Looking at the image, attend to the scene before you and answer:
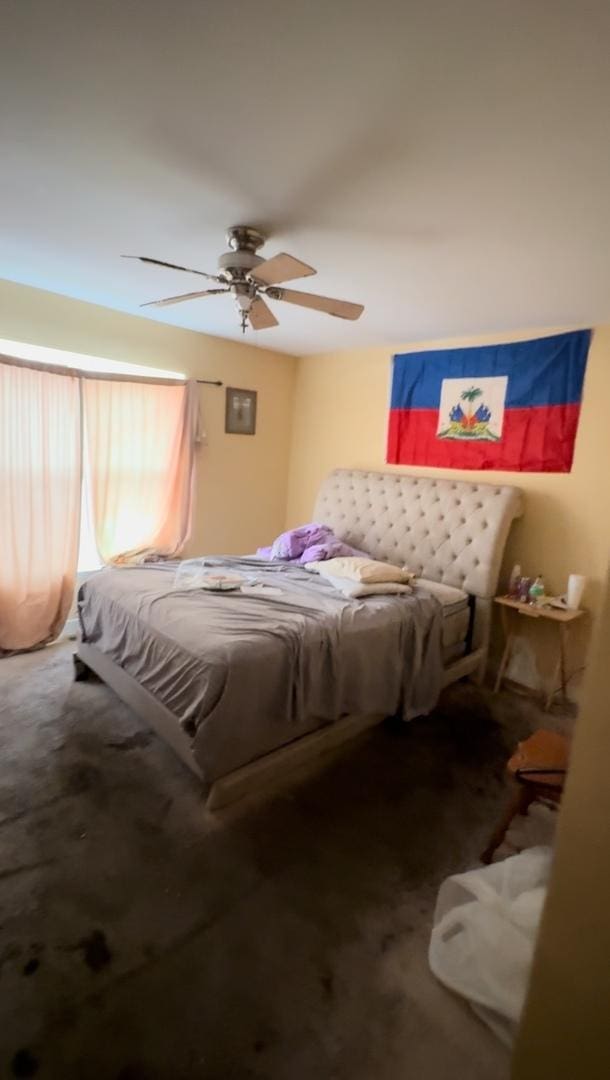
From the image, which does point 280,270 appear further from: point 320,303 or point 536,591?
point 536,591

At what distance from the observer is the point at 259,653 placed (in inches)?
83.6

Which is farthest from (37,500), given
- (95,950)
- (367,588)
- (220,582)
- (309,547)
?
(95,950)

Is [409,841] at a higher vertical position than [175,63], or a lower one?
lower

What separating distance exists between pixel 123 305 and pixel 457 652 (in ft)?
11.6

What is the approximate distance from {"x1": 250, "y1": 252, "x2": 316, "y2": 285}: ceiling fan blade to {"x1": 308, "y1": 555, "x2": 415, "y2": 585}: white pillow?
5.86ft

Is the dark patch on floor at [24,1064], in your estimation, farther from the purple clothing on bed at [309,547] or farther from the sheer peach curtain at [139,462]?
the sheer peach curtain at [139,462]

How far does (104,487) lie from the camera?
380 centimetres

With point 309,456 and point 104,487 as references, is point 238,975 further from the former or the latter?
point 309,456

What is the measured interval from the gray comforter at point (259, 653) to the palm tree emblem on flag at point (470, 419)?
1.43 metres

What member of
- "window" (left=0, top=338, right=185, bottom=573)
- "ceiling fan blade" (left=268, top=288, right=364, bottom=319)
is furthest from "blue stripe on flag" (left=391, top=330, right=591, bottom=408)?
"window" (left=0, top=338, right=185, bottom=573)

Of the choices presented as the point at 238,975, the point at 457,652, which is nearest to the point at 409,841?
the point at 238,975

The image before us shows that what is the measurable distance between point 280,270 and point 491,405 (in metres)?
2.21

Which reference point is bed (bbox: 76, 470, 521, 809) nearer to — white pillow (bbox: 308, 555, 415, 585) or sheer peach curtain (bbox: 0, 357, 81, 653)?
white pillow (bbox: 308, 555, 415, 585)

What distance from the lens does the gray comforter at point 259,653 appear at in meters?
2.05
